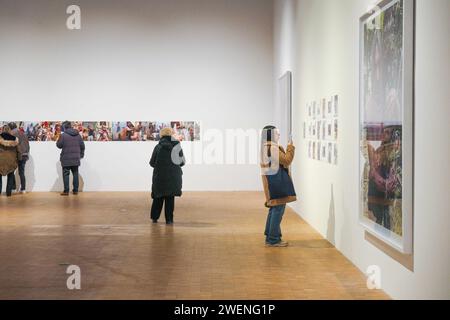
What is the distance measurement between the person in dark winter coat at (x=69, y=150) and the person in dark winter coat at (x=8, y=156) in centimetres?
125

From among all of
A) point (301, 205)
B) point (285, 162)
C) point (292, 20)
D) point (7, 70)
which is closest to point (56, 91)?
point (7, 70)

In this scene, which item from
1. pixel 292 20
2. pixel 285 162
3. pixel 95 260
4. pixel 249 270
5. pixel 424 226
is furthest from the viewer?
pixel 292 20

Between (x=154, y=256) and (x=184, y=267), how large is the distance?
1.07 meters

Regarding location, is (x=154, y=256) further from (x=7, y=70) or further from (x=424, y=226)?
(x=7, y=70)

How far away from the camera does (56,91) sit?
24.2m

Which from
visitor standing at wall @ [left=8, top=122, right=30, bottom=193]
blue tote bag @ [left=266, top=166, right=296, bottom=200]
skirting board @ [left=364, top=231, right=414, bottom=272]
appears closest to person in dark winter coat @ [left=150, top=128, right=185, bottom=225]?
blue tote bag @ [left=266, top=166, right=296, bottom=200]

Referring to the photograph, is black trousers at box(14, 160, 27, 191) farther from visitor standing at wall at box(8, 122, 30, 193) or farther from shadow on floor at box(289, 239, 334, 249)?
shadow on floor at box(289, 239, 334, 249)

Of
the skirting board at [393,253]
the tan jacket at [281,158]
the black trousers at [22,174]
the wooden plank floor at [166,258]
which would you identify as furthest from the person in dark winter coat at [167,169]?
the black trousers at [22,174]

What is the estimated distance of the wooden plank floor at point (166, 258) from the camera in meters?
8.72

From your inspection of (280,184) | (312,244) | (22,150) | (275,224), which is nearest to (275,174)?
(280,184)

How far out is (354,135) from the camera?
412 inches

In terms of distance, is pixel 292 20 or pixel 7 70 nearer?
pixel 292 20

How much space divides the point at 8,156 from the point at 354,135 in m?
13.9

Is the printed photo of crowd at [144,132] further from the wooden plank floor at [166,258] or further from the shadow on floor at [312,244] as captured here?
the shadow on floor at [312,244]
